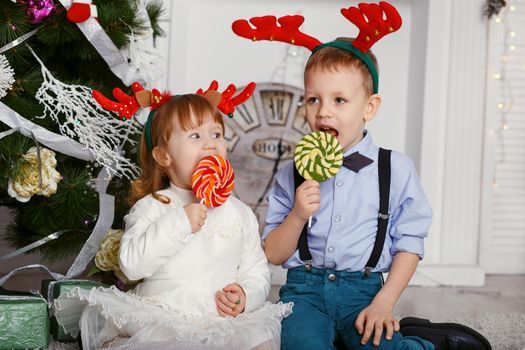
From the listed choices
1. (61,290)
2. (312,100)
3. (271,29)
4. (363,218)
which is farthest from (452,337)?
(61,290)

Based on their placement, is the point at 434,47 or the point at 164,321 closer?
the point at 164,321

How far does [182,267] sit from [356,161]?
55 centimetres

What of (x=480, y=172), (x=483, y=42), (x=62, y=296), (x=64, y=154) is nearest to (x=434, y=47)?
(x=483, y=42)

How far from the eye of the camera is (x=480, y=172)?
3.71 m

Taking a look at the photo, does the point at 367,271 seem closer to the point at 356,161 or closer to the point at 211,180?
the point at 356,161

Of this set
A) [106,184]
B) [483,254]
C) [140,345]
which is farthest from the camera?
[483,254]

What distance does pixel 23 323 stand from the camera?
1.89 m

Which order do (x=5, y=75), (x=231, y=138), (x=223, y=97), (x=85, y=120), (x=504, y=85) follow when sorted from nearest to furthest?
(x=223, y=97) < (x=5, y=75) < (x=85, y=120) < (x=231, y=138) < (x=504, y=85)

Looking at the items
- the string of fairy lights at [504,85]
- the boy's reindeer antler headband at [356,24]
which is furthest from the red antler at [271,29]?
the string of fairy lights at [504,85]

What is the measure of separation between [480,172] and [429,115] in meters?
0.43

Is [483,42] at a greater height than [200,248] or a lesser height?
greater

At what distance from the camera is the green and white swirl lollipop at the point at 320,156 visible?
182 cm

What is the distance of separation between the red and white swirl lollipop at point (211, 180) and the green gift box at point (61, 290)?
477 millimetres

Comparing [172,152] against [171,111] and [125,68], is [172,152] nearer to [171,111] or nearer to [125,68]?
[171,111]
